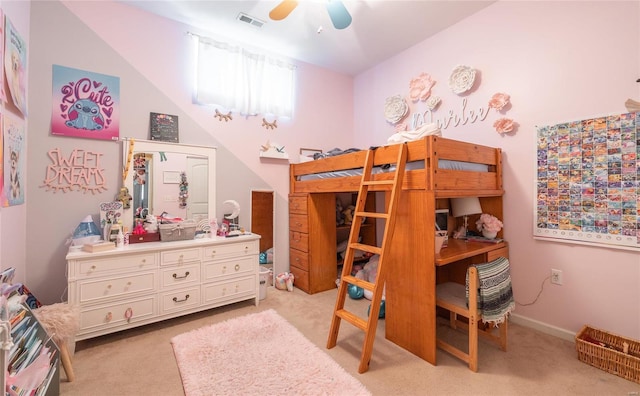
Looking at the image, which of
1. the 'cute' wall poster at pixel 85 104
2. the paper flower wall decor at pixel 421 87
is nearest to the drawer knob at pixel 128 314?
the 'cute' wall poster at pixel 85 104

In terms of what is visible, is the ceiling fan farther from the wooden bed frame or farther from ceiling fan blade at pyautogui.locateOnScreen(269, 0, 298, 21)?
the wooden bed frame

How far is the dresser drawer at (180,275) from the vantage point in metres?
2.29

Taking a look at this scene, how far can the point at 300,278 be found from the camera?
127 inches

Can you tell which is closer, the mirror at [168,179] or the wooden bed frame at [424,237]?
the wooden bed frame at [424,237]

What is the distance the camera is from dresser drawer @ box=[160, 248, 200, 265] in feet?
7.48

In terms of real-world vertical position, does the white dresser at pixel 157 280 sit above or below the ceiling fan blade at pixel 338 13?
below

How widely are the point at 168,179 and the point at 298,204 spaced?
1386 mm

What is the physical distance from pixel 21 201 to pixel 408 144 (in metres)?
2.88

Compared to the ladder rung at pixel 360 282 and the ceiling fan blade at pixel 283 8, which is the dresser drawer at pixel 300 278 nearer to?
the ladder rung at pixel 360 282

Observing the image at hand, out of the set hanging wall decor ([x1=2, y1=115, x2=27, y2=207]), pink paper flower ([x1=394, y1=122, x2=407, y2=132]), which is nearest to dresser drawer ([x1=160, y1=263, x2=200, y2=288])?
hanging wall decor ([x1=2, y1=115, x2=27, y2=207])

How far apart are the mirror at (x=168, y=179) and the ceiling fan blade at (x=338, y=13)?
1.75 meters

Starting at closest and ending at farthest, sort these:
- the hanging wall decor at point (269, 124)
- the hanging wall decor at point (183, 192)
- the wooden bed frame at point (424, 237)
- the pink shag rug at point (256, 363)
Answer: the pink shag rug at point (256, 363) < the wooden bed frame at point (424, 237) < the hanging wall decor at point (183, 192) < the hanging wall decor at point (269, 124)

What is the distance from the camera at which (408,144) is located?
200 centimetres

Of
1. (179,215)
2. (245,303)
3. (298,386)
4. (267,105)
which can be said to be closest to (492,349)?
(298,386)
